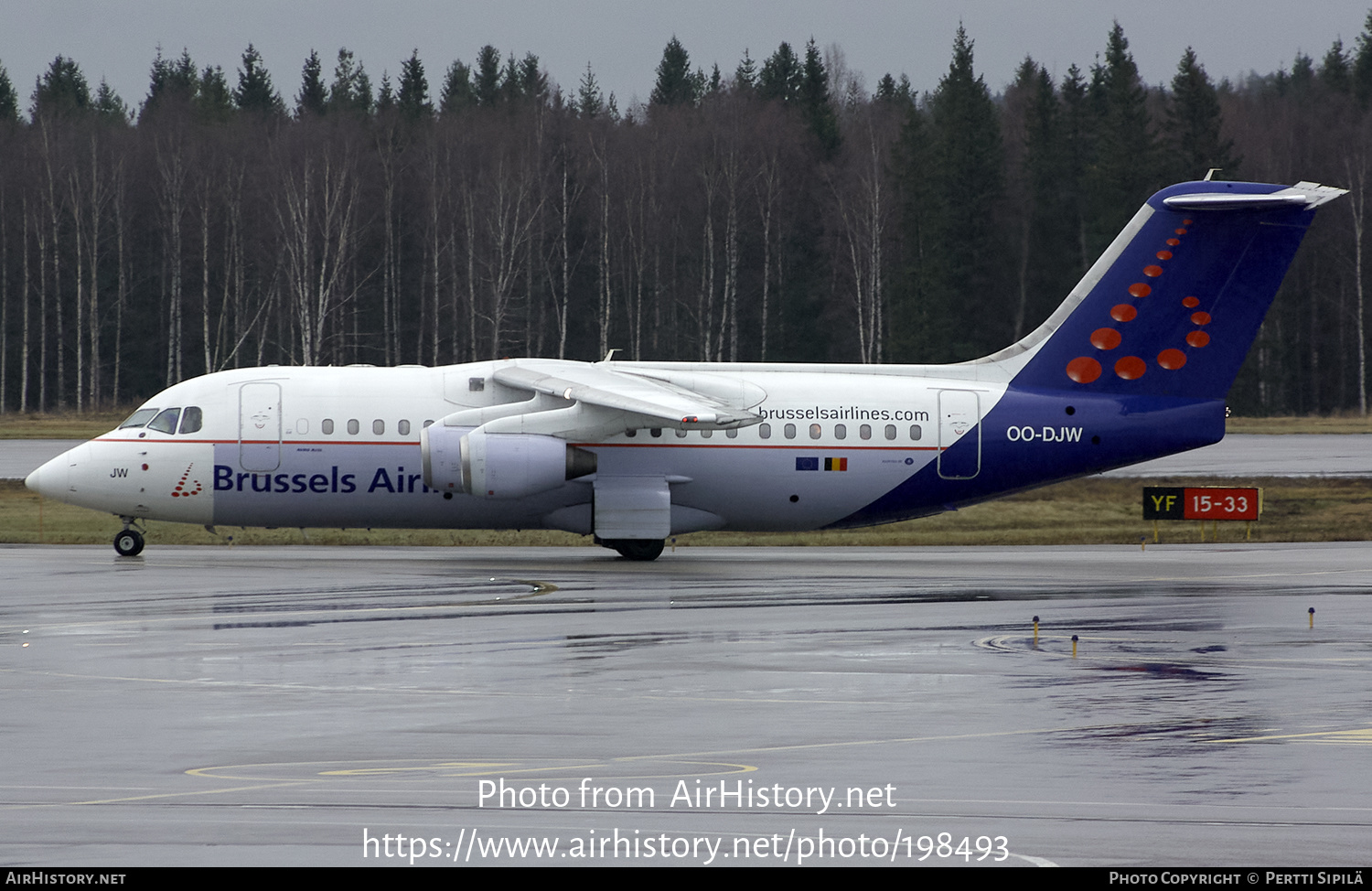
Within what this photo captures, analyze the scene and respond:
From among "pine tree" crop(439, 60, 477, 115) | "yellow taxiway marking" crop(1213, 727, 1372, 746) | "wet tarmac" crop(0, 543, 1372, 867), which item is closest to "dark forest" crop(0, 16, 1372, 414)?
"pine tree" crop(439, 60, 477, 115)

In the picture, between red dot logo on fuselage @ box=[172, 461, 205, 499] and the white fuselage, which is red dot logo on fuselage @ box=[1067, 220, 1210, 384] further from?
red dot logo on fuselage @ box=[172, 461, 205, 499]

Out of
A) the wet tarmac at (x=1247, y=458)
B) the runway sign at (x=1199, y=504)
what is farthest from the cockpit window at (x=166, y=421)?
the runway sign at (x=1199, y=504)

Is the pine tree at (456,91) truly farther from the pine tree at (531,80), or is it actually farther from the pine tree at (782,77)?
the pine tree at (782,77)

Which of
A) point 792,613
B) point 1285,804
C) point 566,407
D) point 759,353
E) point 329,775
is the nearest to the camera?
point 1285,804

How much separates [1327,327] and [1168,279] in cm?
6454

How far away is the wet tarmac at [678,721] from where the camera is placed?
9.18m

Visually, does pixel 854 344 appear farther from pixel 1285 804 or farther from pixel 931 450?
pixel 1285 804

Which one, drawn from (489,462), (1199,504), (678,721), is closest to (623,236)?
(1199,504)

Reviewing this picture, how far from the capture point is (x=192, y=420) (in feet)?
91.6

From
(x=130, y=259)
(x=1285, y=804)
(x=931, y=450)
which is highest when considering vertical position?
(x=130, y=259)

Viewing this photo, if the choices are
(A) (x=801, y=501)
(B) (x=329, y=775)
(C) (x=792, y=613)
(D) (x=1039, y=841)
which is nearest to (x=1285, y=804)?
(D) (x=1039, y=841)

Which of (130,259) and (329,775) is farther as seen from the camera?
(130,259)

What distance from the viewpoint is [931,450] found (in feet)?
92.3

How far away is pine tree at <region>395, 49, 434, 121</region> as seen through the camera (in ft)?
317
